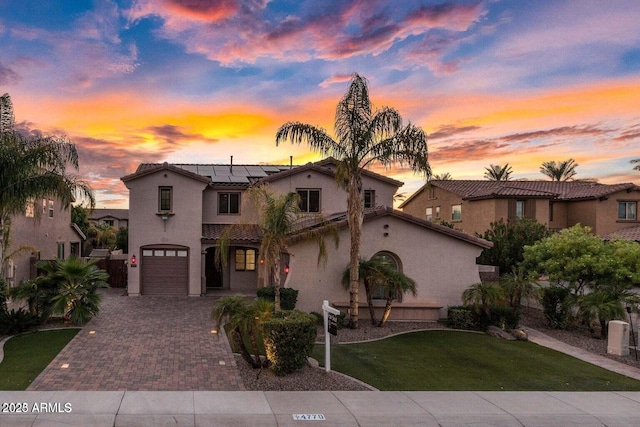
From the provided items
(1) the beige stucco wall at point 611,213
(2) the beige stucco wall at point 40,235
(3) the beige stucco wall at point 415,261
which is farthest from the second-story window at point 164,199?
(1) the beige stucco wall at point 611,213

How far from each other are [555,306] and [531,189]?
20.0 meters

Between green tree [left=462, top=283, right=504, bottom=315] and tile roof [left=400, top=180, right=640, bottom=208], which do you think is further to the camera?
tile roof [left=400, top=180, right=640, bottom=208]

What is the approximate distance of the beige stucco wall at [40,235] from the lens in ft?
72.5

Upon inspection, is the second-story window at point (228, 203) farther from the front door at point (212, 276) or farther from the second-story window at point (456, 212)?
the second-story window at point (456, 212)

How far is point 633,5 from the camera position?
49.9 ft

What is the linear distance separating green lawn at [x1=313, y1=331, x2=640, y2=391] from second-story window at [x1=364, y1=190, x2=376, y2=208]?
11692 mm

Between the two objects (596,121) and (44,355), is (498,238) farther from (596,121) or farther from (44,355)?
(44,355)

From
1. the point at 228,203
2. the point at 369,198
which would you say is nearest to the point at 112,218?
the point at 228,203

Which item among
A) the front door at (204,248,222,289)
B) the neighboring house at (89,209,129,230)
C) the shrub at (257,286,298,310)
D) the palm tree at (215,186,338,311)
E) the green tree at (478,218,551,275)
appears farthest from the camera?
the neighboring house at (89,209,129,230)

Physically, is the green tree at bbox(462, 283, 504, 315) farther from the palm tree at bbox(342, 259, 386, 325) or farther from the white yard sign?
the white yard sign

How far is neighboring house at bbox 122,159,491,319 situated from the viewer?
17844 mm

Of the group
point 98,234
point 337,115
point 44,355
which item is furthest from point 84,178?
point 98,234

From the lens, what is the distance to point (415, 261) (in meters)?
18.2

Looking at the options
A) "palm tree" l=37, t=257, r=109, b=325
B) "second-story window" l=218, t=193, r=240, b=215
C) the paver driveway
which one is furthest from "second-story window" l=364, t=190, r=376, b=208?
"palm tree" l=37, t=257, r=109, b=325
